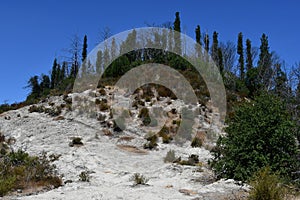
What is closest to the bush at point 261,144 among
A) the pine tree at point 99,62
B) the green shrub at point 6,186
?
the green shrub at point 6,186

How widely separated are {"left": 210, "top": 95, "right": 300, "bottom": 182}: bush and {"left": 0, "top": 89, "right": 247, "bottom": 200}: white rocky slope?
0.55 metres

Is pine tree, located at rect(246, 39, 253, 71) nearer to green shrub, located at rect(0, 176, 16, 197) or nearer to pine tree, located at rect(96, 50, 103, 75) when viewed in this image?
pine tree, located at rect(96, 50, 103, 75)

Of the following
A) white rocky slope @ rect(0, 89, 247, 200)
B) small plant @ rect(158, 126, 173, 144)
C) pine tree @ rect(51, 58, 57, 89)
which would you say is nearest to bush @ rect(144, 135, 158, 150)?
white rocky slope @ rect(0, 89, 247, 200)

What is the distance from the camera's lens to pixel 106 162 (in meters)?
12.5

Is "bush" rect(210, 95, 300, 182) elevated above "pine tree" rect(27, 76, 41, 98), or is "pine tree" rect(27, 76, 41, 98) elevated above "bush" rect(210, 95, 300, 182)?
"pine tree" rect(27, 76, 41, 98)

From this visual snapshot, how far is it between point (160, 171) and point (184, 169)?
828mm

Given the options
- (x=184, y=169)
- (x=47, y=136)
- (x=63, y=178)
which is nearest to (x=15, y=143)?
(x=47, y=136)

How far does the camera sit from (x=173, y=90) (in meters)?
22.9

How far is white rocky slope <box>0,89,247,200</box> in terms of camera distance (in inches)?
326

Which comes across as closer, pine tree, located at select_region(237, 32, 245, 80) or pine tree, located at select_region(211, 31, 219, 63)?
pine tree, located at select_region(211, 31, 219, 63)

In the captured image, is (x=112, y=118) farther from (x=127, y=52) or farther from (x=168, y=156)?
(x=127, y=52)

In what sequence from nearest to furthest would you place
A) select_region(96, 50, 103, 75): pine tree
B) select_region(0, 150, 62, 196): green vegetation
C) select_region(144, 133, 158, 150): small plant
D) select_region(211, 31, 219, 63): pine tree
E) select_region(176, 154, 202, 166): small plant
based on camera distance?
select_region(0, 150, 62, 196): green vegetation, select_region(176, 154, 202, 166): small plant, select_region(144, 133, 158, 150): small plant, select_region(96, 50, 103, 75): pine tree, select_region(211, 31, 219, 63): pine tree

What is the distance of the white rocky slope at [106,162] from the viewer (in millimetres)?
8289

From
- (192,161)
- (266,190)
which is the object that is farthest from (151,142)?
(266,190)
